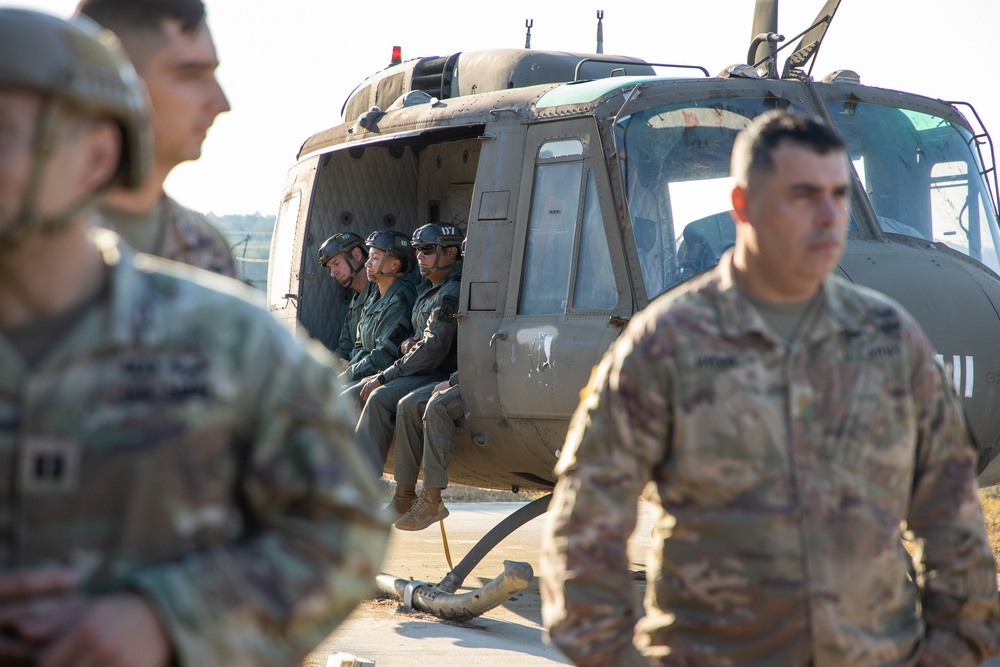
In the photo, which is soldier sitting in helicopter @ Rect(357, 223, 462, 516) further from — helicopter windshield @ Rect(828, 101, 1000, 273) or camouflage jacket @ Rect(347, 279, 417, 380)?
helicopter windshield @ Rect(828, 101, 1000, 273)

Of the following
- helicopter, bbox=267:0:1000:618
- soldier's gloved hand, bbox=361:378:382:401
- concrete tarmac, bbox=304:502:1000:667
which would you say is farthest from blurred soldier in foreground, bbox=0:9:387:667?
soldier's gloved hand, bbox=361:378:382:401

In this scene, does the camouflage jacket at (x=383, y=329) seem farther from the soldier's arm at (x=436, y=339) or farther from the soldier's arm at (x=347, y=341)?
the soldier's arm at (x=436, y=339)

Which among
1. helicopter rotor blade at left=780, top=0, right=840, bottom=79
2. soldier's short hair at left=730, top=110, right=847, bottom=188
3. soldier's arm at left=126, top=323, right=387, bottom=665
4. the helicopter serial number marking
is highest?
helicopter rotor blade at left=780, top=0, right=840, bottom=79

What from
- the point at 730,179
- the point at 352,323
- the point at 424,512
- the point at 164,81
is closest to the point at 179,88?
the point at 164,81

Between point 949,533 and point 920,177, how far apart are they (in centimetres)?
431

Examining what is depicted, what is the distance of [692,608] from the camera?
242cm

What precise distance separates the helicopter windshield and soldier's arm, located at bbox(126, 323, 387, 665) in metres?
5.15

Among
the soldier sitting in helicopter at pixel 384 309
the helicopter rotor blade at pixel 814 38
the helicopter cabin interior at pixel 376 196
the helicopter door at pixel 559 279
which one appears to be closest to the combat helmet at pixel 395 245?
the soldier sitting in helicopter at pixel 384 309

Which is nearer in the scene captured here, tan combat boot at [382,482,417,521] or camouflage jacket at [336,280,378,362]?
tan combat boot at [382,482,417,521]

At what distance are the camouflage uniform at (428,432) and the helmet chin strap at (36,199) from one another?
212 inches

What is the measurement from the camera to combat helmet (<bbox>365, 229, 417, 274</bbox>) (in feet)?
26.3

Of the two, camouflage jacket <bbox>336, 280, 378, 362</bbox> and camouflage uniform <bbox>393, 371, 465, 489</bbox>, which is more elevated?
camouflage jacket <bbox>336, 280, 378, 362</bbox>

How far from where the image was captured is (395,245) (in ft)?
26.4

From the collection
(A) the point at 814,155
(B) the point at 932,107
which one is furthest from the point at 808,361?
(B) the point at 932,107
